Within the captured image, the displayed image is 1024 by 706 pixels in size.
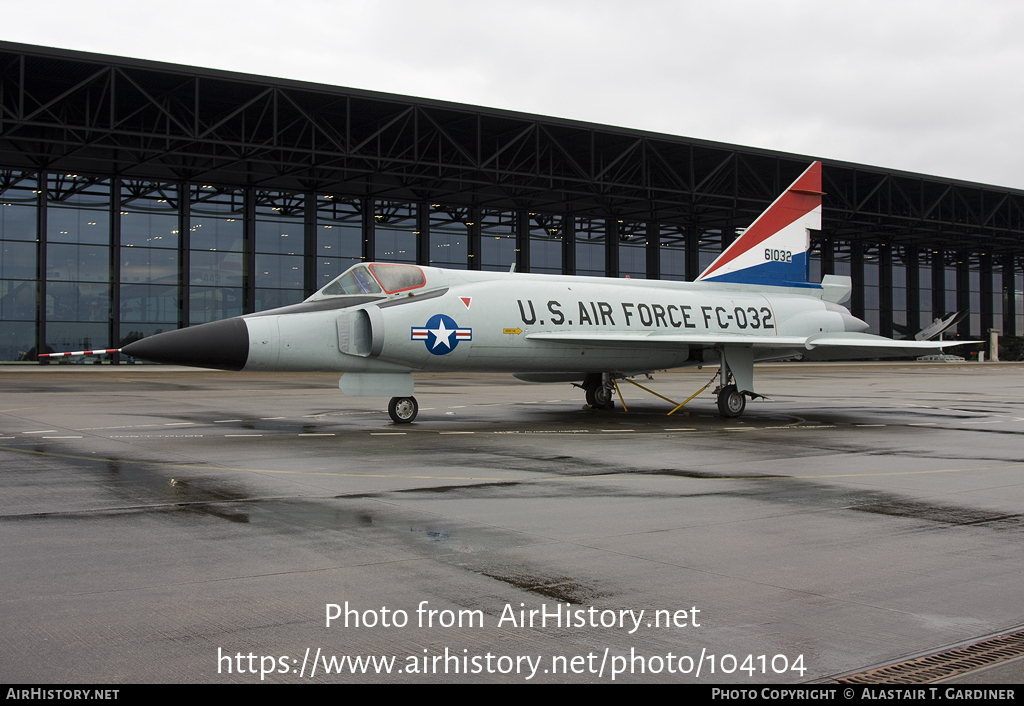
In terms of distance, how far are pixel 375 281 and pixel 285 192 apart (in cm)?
3240

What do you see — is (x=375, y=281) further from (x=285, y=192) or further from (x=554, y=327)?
(x=285, y=192)

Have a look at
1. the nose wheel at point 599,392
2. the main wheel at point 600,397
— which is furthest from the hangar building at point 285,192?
the main wheel at point 600,397

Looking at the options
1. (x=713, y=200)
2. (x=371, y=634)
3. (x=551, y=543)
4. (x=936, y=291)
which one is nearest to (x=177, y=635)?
(x=371, y=634)

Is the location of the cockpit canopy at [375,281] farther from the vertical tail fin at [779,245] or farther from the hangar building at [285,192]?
the hangar building at [285,192]

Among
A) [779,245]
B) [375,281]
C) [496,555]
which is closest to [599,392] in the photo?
[779,245]

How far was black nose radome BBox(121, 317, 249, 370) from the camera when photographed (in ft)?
43.4

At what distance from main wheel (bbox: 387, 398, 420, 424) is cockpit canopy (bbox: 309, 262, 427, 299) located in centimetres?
203

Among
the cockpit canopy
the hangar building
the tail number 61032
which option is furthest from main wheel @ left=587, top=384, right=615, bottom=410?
the hangar building

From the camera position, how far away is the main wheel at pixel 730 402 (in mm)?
17766

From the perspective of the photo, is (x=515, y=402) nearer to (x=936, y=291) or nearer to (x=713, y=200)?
(x=713, y=200)

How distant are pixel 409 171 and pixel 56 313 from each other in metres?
18.1

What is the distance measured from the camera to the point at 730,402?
1783 centimetres

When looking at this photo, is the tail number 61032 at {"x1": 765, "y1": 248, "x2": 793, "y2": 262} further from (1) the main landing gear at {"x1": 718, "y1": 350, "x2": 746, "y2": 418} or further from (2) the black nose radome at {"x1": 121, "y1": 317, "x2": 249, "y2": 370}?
(2) the black nose radome at {"x1": 121, "y1": 317, "x2": 249, "y2": 370}

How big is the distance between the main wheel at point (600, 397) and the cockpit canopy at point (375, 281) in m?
5.57
